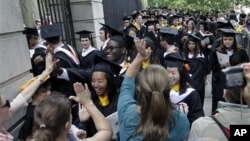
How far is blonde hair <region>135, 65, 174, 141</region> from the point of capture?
2266 millimetres

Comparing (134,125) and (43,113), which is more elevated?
(43,113)

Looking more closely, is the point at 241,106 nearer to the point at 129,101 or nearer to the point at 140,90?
the point at 140,90

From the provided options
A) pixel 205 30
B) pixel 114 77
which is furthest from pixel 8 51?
pixel 205 30

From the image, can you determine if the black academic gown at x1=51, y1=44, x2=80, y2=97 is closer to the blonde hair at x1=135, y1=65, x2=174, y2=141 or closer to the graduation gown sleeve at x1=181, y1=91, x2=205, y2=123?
the graduation gown sleeve at x1=181, y1=91, x2=205, y2=123

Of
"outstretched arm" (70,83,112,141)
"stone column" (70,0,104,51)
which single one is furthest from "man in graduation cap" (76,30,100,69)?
"outstretched arm" (70,83,112,141)

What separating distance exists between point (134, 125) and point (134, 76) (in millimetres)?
Result: 498

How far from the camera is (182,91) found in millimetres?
3615

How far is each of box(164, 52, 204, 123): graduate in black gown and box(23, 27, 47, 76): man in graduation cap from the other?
70.5 inches

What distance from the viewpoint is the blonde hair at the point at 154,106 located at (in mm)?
2266

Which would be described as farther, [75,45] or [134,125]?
[75,45]

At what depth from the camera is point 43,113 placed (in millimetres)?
2127

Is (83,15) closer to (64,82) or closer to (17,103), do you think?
(64,82)

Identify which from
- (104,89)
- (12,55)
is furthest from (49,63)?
(12,55)

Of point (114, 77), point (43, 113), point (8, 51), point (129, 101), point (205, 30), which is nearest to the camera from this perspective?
point (43, 113)
